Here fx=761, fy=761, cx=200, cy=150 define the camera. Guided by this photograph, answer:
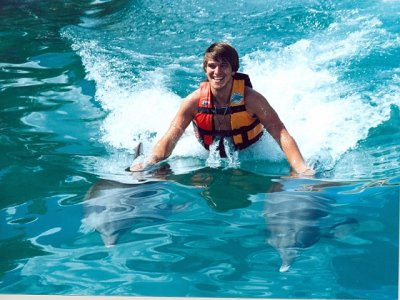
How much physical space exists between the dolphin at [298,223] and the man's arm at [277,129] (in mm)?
210

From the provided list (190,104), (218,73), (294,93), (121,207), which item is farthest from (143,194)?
(294,93)

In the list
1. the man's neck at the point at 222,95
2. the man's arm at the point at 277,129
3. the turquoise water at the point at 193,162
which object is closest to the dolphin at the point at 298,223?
the turquoise water at the point at 193,162

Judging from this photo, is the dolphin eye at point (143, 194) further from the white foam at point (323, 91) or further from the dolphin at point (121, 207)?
the white foam at point (323, 91)

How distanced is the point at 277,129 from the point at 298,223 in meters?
0.60

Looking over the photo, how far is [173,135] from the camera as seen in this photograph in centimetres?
378

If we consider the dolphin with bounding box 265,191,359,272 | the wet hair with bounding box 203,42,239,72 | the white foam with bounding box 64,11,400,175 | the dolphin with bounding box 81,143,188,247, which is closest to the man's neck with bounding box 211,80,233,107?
the wet hair with bounding box 203,42,239,72

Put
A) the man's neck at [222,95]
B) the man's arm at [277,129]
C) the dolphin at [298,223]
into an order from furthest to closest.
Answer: the man's neck at [222,95]
the man's arm at [277,129]
the dolphin at [298,223]

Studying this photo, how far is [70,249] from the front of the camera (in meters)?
3.35

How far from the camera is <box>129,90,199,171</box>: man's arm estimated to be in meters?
3.77

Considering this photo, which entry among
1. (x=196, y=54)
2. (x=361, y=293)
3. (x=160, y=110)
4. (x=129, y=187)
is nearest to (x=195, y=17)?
(x=196, y=54)

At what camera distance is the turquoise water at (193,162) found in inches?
125

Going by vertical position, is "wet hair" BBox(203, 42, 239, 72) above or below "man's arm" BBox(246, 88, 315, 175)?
above

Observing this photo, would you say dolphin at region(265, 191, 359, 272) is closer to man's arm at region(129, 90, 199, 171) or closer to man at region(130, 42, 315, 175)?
man at region(130, 42, 315, 175)

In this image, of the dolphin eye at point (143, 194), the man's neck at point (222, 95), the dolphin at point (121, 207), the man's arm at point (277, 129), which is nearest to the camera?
the dolphin at point (121, 207)
